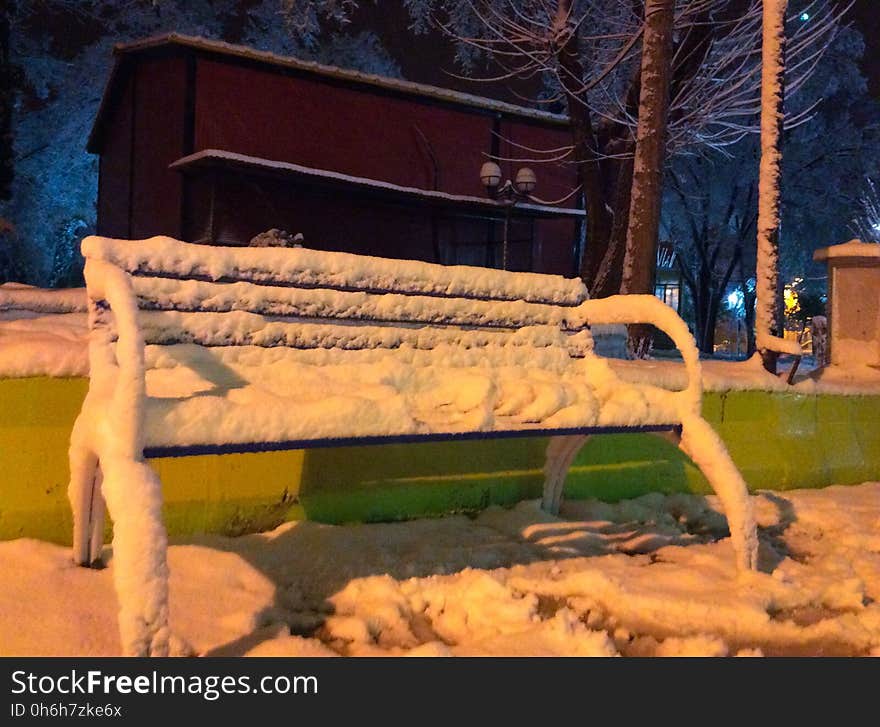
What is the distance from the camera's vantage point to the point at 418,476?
10.7 ft

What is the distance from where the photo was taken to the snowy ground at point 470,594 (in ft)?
6.72

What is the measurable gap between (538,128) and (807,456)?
12.9 meters

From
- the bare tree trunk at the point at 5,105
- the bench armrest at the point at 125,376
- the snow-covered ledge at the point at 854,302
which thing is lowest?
the bench armrest at the point at 125,376

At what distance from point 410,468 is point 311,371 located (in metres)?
1.02

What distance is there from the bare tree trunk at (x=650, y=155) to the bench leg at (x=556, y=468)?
10.9 feet

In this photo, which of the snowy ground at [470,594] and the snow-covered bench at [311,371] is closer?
the snow-covered bench at [311,371]

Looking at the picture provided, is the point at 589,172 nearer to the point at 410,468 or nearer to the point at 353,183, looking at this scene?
the point at 353,183

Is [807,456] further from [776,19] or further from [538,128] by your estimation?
[538,128]

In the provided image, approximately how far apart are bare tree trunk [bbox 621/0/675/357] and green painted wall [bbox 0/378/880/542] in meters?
2.22

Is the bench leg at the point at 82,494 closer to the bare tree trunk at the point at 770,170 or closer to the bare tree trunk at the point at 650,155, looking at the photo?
the bare tree trunk at the point at 770,170

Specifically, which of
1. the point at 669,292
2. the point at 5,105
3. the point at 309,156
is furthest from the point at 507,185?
the point at 669,292

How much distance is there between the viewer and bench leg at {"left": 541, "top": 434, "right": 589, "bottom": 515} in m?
3.25

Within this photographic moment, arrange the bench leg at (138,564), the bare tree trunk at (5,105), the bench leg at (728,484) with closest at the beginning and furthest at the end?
the bench leg at (138,564)
the bench leg at (728,484)
the bare tree trunk at (5,105)

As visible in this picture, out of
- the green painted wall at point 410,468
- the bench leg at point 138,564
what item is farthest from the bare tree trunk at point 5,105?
the bench leg at point 138,564
